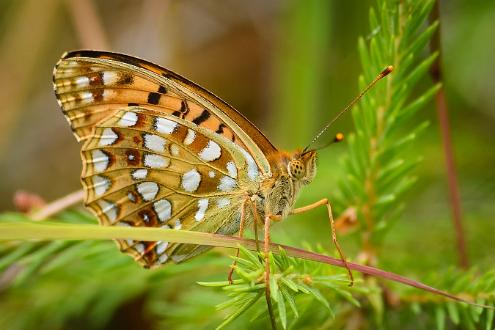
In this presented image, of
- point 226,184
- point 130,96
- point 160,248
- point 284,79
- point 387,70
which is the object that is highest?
point 284,79

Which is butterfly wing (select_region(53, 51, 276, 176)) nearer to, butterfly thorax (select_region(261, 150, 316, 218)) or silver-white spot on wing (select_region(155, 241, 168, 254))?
butterfly thorax (select_region(261, 150, 316, 218))

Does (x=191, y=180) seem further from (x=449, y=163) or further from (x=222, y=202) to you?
(x=449, y=163)

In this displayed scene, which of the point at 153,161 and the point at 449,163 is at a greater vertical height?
the point at 153,161

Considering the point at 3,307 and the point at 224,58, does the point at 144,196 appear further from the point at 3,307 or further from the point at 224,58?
the point at 224,58

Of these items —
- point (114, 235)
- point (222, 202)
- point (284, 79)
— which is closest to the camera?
point (114, 235)

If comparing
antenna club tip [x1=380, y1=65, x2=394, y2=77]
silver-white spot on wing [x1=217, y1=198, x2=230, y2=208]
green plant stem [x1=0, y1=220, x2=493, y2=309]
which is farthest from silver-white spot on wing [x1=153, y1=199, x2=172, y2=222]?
antenna club tip [x1=380, y1=65, x2=394, y2=77]

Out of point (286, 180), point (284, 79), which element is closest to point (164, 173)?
point (286, 180)

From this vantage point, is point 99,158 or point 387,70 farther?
point 99,158
